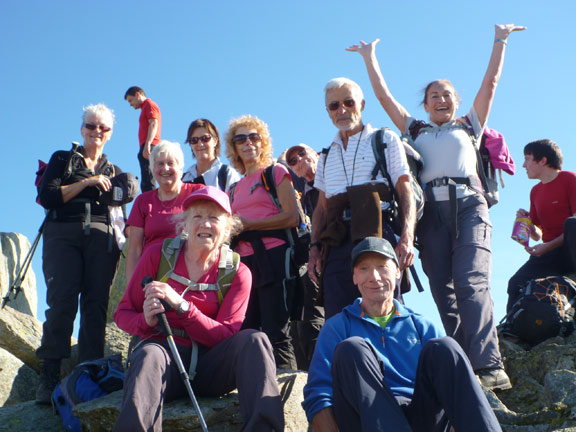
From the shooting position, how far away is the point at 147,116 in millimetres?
12250

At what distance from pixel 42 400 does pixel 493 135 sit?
5994 mm

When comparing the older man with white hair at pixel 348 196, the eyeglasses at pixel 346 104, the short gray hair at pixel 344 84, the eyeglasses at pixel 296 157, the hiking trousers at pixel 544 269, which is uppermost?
the short gray hair at pixel 344 84

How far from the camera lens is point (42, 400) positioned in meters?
7.05

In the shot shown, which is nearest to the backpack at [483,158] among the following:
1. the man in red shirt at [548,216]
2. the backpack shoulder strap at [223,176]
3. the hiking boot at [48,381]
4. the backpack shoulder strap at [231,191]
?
the man in red shirt at [548,216]

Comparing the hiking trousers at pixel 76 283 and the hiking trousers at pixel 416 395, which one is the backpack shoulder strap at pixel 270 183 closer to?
the hiking trousers at pixel 76 283

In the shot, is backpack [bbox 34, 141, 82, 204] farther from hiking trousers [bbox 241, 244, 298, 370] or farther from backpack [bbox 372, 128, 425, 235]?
backpack [bbox 372, 128, 425, 235]

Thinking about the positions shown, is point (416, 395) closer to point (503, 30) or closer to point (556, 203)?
point (503, 30)

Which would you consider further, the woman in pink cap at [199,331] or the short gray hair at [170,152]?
the short gray hair at [170,152]

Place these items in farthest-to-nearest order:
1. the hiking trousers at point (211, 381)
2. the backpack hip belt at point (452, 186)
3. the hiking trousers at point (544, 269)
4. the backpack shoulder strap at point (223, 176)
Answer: the hiking trousers at point (544, 269) → the backpack shoulder strap at point (223, 176) → the backpack hip belt at point (452, 186) → the hiking trousers at point (211, 381)

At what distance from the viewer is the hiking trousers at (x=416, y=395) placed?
419cm

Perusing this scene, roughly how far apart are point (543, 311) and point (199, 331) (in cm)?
490

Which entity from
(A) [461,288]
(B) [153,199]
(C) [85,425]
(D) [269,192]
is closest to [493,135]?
(A) [461,288]

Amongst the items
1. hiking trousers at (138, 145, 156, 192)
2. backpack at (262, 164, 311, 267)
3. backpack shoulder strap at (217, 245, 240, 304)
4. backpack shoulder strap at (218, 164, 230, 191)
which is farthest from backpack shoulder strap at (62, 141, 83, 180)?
hiking trousers at (138, 145, 156, 192)

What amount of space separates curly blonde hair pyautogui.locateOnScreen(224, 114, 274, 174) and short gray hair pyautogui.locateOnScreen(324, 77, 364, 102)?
120cm
